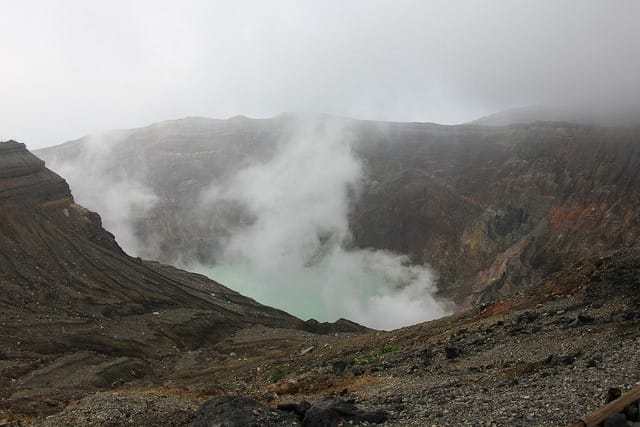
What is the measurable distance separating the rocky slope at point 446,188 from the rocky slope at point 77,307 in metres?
33.2

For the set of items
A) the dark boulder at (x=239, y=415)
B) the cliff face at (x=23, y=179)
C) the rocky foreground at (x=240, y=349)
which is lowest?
the dark boulder at (x=239, y=415)

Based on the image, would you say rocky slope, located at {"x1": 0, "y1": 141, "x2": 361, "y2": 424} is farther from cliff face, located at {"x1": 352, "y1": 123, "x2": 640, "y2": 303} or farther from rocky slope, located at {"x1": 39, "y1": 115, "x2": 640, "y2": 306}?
rocky slope, located at {"x1": 39, "y1": 115, "x2": 640, "y2": 306}

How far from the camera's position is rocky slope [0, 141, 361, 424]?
1542 inches

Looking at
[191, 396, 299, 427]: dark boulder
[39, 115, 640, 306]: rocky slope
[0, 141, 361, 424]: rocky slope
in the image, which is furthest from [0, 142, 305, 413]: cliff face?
[39, 115, 640, 306]: rocky slope

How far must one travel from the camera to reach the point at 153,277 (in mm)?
65000

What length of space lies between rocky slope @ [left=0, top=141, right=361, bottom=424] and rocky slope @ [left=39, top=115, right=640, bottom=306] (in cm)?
3323

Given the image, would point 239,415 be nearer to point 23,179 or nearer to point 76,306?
point 76,306

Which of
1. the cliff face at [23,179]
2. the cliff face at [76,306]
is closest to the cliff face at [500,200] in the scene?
the cliff face at [76,306]

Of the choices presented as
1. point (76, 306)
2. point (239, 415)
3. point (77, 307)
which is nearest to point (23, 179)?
point (76, 306)

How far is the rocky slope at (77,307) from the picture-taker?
128 ft

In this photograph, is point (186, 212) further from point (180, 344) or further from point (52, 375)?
point (52, 375)

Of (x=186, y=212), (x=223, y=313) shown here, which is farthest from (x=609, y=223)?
(x=186, y=212)

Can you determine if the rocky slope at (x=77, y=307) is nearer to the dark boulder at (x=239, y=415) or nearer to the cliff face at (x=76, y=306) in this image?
the cliff face at (x=76, y=306)

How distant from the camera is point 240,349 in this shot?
5031 centimetres
